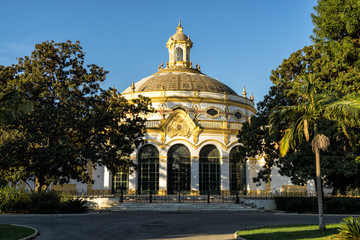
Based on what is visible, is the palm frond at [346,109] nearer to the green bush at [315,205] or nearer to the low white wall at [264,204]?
the green bush at [315,205]

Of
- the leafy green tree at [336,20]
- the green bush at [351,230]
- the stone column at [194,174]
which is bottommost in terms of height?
the green bush at [351,230]

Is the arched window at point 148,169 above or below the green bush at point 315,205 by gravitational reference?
above

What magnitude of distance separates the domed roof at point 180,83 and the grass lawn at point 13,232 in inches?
1322

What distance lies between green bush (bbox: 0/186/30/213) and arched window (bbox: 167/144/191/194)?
19669mm

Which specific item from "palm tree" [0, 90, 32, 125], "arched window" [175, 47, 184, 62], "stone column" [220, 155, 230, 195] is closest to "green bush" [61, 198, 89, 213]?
"palm tree" [0, 90, 32, 125]

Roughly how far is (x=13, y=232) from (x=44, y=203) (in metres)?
9.74

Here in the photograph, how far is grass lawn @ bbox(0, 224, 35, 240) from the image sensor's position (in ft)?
42.3

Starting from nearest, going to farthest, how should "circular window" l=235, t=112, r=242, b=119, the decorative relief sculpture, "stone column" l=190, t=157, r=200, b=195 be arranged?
1. "stone column" l=190, t=157, r=200, b=195
2. the decorative relief sculpture
3. "circular window" l=235, t=112, r=242, b=119

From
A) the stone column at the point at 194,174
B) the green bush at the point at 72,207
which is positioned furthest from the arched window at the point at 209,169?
the green bush at the point at 72,207

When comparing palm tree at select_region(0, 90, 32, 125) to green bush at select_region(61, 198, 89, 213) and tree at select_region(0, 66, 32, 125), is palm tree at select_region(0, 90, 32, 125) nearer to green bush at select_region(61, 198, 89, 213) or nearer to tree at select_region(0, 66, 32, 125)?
tree at select_region(0, 66, 32, 125)

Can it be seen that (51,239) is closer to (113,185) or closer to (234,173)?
(113,185)

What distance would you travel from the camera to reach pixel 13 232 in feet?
45.8

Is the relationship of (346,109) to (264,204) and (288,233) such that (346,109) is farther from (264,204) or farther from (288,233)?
(264,204)

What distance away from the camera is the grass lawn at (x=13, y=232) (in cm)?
1289
